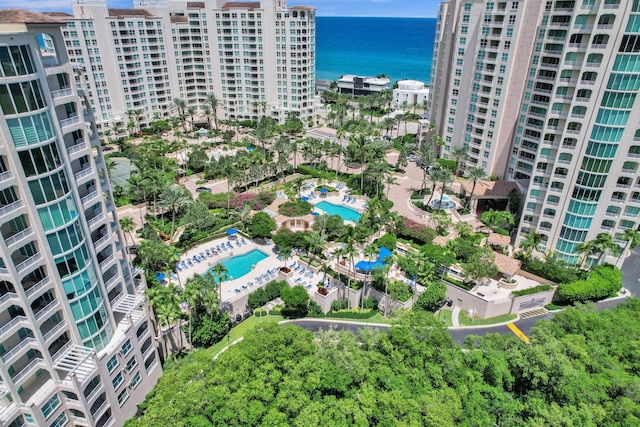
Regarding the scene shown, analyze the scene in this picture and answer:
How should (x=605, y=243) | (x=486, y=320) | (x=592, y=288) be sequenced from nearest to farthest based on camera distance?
(x=486, y=320) → (x=592, y=288) → (x=605, y=243)

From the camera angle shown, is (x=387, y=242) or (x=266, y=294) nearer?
(x=266, y=294)

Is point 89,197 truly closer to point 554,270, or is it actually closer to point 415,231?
point 415,231

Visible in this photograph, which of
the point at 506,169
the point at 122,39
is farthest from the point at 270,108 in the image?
the point at 506,169

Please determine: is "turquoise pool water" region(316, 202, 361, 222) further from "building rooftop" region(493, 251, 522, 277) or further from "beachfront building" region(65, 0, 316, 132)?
"beachfront building" region(65, 0, 316, 132)

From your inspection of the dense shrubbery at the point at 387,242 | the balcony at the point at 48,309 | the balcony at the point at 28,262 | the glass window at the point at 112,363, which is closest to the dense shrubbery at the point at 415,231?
the dense shrubbery at the point at 387,242

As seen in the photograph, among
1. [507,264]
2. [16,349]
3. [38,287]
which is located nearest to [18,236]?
[38,287]

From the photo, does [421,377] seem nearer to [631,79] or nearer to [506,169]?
[631,79]

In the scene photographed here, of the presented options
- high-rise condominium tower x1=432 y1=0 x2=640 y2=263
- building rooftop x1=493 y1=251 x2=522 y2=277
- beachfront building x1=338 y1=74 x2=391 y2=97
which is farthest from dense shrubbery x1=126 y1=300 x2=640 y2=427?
beachfront building x1=338 y1=74 x2=391 y2=97
